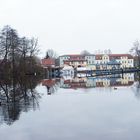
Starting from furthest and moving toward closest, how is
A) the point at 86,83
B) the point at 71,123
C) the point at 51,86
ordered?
1. the point at 86,83
2. the point at 51,86
3. the point at 71,123

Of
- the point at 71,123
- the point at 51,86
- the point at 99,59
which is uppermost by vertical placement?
the point at 99,59

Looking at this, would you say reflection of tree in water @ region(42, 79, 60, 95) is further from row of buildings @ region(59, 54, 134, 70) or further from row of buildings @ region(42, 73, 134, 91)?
row of buildings @ region(59, 54, 134, 70)

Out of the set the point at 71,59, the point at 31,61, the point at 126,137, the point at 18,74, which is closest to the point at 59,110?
the point at 126,137

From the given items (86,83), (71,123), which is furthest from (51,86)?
(71,123)

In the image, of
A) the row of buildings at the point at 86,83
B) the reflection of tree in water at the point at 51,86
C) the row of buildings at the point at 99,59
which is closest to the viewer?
the reflection of tree in water at the point at 51,86

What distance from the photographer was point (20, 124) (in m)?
16.0

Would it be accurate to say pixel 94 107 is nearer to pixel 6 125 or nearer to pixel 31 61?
pixel 6 125

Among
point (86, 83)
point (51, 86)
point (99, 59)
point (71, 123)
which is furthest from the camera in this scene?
point (99, 59)

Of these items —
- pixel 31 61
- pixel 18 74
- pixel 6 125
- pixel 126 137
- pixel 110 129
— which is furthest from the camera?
pixel 31 61

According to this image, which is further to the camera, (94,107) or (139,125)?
(94,107)

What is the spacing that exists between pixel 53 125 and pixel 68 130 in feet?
4.78

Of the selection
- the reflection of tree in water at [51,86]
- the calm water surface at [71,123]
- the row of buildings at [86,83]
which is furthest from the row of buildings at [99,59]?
the calm water surface at [71,123]

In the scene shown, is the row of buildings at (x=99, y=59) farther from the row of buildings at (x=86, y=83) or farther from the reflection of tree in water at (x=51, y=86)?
the reflection of tree in water at (x=51, y=86)

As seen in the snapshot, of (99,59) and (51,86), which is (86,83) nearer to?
(51,86)
